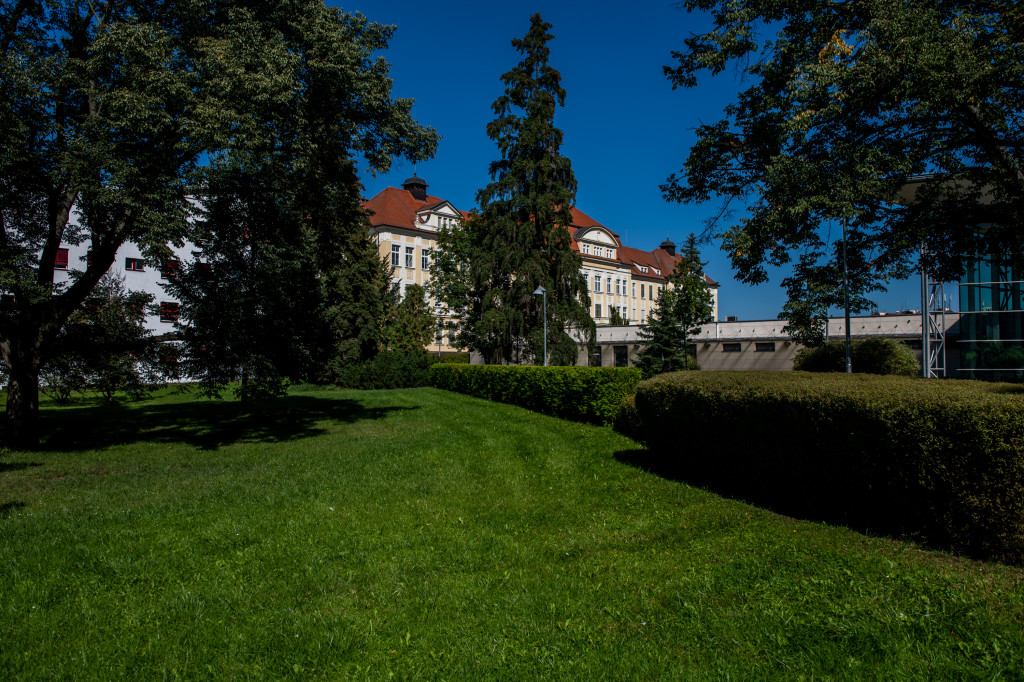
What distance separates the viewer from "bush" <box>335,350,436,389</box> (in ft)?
99.9

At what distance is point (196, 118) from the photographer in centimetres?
1118

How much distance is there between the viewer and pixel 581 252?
226 ft

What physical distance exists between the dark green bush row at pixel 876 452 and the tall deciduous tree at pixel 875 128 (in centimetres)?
383

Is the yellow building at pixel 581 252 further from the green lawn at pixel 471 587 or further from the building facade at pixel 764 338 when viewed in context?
the green lawn at pixel 471 587

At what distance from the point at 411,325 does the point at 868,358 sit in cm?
2543

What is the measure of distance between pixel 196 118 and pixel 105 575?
9.39 m

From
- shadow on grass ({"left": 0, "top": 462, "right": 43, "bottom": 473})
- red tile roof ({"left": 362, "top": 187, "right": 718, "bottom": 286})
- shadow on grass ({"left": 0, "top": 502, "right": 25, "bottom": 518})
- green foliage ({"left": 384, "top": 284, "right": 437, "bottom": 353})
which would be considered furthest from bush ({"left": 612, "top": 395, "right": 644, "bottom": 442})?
red tile roof ({"left": 362, "top": 187, "right": 718, "bottom": 286})

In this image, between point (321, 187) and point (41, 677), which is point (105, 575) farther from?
point (321, 187)

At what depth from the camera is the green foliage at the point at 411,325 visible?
109ft

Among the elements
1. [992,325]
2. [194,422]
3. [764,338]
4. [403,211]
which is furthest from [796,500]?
[403,211]

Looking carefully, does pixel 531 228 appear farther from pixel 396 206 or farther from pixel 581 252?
pixel 581 252

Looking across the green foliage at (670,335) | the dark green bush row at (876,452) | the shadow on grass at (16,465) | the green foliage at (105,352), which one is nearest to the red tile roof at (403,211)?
the green foliage at (670,335)

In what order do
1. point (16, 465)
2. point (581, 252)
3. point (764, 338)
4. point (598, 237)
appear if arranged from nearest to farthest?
1. point (16, 465)
2. point (764, 338)
3. point (581, 252)
4. point (598, 237)

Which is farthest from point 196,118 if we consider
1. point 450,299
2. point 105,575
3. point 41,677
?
point 450,299
